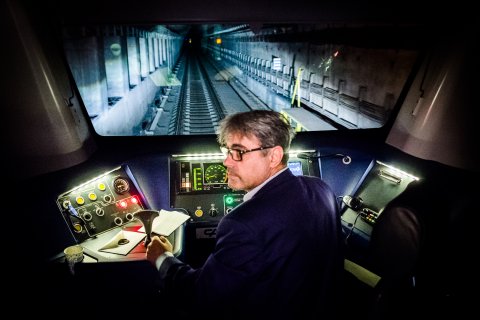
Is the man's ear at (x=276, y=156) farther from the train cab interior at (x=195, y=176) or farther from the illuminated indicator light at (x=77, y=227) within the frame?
the illuminated indicator light at (x=77, y=227)

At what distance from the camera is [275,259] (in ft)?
4.15

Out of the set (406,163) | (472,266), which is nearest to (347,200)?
(406,163)

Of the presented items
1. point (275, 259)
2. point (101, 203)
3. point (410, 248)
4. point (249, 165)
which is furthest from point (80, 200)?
point (410, 248)

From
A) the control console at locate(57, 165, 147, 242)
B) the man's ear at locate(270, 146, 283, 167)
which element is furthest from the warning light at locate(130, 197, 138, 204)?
the man's ear at locate(270, 146, 283, 167)

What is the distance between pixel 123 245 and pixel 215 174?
38.9 inches

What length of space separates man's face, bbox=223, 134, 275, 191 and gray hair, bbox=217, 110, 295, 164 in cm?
3

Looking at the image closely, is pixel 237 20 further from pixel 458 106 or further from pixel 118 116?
pixel 118 116

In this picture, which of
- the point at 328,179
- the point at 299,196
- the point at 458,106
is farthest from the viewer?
the point at 328,179

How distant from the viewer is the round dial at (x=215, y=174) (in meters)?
2.88

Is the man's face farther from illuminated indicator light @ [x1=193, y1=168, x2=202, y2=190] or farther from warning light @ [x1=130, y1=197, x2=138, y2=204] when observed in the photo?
warning light @ [x1=130, y1=197, x2=138, y2=204]

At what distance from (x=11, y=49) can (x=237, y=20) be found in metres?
1.54

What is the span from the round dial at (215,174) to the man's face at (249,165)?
3.73 ft

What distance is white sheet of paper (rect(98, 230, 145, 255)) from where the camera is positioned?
220cm

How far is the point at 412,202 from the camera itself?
1265mm
